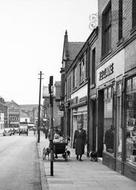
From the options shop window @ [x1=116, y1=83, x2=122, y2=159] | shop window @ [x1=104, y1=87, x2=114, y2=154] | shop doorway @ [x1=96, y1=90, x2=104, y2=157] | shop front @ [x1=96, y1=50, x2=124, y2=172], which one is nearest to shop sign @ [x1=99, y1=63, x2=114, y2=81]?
shop front @ [x1=96, y1=50, x2=124, y2=172]

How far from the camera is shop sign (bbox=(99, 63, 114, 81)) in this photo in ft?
54.1

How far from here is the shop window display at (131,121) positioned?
13156 mm

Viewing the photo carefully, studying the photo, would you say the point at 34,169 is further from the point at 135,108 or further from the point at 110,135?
the point at 135,108

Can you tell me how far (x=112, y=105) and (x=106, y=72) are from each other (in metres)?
1.67

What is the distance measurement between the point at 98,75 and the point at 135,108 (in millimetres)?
6896

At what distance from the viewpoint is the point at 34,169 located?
1777 cm

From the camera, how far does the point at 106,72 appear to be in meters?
17.6

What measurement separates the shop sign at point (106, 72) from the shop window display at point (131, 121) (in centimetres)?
251

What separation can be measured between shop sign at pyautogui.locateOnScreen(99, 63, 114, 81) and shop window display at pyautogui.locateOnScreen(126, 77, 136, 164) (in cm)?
251

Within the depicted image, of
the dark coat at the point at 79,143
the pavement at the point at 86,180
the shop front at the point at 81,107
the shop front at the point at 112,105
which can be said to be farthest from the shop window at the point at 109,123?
the shop front at the point at 81,107

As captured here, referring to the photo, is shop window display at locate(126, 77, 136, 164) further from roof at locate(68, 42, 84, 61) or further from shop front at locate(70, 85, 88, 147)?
roof at locate(68, 42, 84, 61)

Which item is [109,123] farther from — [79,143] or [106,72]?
[79,143]

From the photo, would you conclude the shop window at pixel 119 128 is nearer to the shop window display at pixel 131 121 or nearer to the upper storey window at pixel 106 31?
the shop window display at pixel 131 121

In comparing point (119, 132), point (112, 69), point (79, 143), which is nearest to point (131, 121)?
point (119, 132)
